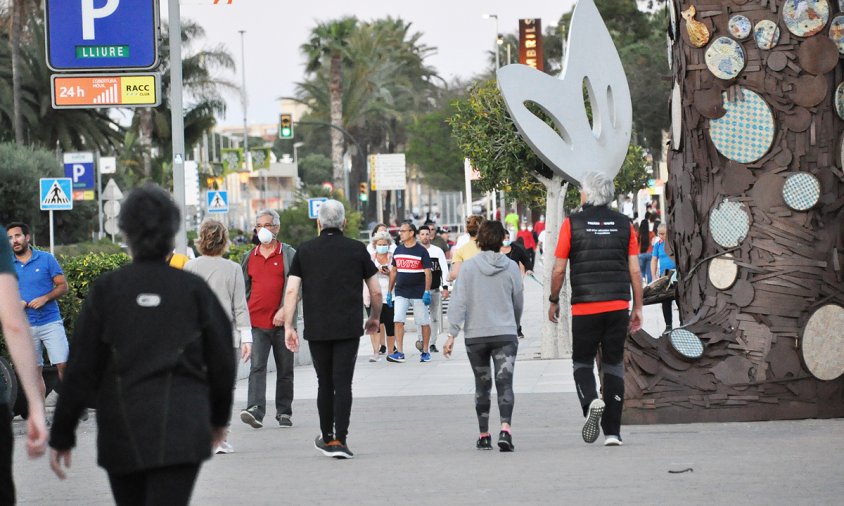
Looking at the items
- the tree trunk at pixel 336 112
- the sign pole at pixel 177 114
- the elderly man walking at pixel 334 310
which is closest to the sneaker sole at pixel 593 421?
the elderly man walking at pixel 334 310

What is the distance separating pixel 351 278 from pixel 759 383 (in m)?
3.01

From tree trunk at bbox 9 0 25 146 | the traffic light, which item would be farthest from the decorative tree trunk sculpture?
the traffic light

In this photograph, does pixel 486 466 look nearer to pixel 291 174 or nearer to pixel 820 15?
pixel 820 15

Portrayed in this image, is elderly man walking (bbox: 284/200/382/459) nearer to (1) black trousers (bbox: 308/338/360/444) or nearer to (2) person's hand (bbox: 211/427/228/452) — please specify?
(1) black trousers (bbox: 308/338/360/444)

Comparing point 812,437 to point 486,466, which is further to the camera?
point 812,437

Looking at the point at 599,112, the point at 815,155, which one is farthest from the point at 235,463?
the point at 599,112

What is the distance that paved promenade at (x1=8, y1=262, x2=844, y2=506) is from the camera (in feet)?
25.9

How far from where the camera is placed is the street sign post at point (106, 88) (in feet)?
47.8

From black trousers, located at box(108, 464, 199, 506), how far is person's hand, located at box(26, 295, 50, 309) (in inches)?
306

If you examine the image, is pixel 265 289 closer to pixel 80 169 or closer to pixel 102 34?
pixel 102 34

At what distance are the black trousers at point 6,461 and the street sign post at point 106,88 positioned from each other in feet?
31.8

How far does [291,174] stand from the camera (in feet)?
451

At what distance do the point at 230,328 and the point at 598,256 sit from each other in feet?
16.7

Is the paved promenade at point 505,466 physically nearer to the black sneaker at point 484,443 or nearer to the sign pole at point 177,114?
the black sneaker at point 484,443
